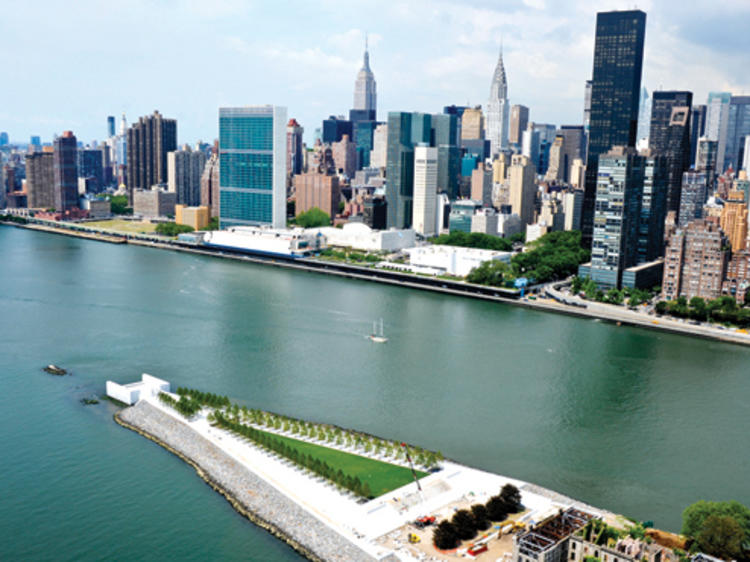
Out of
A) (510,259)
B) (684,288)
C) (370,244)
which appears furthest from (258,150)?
(684,288)

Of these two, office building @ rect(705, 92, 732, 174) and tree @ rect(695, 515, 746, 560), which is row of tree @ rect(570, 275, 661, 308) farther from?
office building @ rect(705, 92, 732, 174)

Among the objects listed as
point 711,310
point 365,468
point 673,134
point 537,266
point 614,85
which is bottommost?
point 365,468

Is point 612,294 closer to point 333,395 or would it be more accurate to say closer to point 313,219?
point 333,395

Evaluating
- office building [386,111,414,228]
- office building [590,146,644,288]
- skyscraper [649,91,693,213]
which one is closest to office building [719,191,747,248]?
skyscraper [649,91,693,213]

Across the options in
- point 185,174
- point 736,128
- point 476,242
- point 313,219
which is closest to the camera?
point 476,242

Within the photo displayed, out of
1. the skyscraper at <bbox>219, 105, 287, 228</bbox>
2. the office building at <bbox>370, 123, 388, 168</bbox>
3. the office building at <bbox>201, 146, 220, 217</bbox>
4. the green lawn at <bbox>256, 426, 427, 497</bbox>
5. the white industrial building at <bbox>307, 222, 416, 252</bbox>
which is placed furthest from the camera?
the office building at <bbox>370, 123, 388, 168</bbox>

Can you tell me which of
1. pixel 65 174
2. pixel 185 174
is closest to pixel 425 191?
pixel 185 174

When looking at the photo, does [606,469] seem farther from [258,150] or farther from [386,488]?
[258,150]
